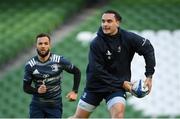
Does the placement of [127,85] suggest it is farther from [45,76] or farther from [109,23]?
[45,76]

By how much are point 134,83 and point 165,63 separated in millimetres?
5953

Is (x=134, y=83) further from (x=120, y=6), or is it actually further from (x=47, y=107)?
(x=120, y=6)

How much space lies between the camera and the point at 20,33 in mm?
14711

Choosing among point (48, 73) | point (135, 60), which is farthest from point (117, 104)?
point (135, 60)

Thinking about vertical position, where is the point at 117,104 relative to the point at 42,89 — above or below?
below

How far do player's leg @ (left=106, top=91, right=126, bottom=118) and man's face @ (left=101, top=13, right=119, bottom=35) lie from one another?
0.74m

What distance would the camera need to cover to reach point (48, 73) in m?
7.80

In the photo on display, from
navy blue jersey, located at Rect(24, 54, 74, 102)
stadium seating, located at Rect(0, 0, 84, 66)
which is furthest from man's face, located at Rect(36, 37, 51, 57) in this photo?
stadium seating, located at Rect(0, 0, 84, 66)

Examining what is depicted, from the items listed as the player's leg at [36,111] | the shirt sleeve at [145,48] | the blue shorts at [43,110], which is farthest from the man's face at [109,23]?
the player's leg at [36,111]

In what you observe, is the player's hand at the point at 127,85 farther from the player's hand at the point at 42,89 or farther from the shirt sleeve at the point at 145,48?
the player's hand at the point at 42,89

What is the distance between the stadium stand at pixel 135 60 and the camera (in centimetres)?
1309

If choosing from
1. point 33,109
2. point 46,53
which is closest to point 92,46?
point 46,53

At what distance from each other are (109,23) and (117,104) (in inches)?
36.6

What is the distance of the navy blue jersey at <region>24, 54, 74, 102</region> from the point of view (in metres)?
7.81
